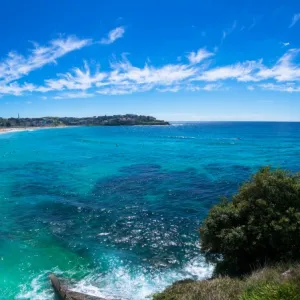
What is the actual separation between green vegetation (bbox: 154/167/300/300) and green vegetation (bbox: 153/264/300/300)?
0.07m

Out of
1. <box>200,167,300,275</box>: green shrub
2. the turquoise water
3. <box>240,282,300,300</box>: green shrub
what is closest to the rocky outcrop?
the turquoise water

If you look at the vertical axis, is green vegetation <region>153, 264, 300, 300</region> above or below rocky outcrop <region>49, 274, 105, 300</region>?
above

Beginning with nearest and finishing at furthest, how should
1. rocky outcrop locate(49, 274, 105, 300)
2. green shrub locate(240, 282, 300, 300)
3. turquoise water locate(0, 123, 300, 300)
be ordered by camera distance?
green shrub locate(240, 282, 300, 300), rocky outcrop locate(49, 274, 105, 300), turquoise water locate(0, 123, 300, 300)

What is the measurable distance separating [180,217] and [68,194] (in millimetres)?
16127

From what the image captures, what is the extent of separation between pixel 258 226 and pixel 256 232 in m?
0.38

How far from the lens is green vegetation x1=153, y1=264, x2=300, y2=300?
10625 millimetres

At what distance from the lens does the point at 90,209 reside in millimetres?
30906

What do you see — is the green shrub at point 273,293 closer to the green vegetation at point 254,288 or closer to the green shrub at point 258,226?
the green vegetation at point 254,288

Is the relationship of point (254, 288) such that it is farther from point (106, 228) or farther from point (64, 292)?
point (106, 228)

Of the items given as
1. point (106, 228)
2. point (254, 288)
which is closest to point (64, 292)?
point (106, 228)

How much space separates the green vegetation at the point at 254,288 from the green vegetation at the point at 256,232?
7cm

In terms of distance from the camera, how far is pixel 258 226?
16703 millimetres

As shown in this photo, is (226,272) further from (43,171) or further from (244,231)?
(43,171)

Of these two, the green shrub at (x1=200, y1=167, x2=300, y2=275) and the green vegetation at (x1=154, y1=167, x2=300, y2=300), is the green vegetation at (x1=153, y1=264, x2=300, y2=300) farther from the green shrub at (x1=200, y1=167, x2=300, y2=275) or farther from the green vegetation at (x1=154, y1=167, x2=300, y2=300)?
the green shrub at (x1=200, y1=167, x2=300, y2=275)
